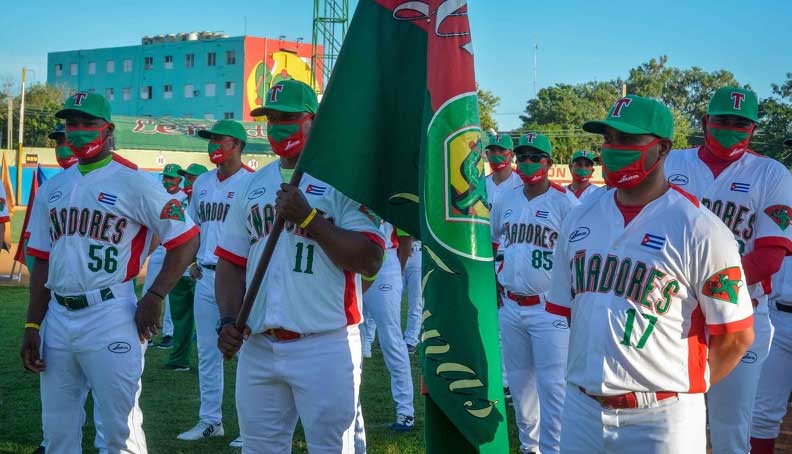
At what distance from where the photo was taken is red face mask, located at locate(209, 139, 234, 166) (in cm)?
905

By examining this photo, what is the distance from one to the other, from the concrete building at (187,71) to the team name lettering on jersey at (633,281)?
6673 centimetres

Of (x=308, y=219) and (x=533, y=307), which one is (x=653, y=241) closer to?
(x=308, y=219)

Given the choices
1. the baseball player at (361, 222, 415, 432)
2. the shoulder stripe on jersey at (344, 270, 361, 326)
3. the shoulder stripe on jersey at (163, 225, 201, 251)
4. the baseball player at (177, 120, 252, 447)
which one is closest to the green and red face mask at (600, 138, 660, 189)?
the shoulder stripe on jersey at (344, 270, 361, 326)

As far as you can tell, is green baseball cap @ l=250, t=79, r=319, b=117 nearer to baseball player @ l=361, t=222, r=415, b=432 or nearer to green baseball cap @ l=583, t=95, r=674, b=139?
green baseball cap @ l=583, t=95, r=674, b=139

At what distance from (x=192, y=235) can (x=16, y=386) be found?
583cm

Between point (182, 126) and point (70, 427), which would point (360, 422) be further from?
point (182, 126)

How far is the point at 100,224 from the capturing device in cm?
566

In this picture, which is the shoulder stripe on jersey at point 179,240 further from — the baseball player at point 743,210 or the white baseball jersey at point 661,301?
the baseball player at point 743,210

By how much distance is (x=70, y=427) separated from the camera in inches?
215

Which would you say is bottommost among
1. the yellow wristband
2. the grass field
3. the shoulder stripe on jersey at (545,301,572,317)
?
the grass field

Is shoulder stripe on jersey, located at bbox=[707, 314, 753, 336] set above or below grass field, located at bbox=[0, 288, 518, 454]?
above

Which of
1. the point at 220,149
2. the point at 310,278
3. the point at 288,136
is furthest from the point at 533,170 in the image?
the point at 310,278

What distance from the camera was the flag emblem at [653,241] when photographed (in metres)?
4.18

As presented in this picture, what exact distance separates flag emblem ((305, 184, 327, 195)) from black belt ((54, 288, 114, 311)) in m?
1.71
